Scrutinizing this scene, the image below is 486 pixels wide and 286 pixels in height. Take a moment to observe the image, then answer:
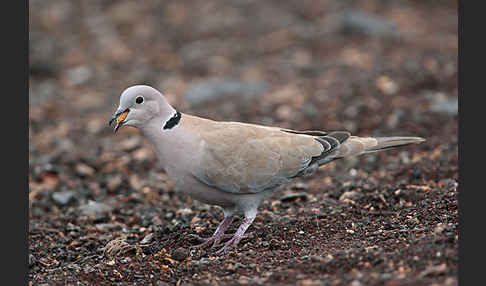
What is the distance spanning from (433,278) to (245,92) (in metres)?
6.14

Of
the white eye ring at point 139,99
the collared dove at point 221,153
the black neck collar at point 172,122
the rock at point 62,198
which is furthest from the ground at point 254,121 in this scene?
the white eye ring at point 139,99

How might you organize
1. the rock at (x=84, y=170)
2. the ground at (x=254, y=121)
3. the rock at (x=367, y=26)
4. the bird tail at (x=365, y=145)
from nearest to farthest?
the ground at (x=254, y=121), the bird tail at (x=365, y=145), the rock at (x=84, y=170), the rock at (x=367, y=26)

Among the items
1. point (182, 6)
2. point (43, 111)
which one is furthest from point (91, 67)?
point (182, 6)

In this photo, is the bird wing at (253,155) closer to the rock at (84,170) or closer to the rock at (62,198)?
the rock at (62,198)

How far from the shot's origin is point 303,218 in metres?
5.46

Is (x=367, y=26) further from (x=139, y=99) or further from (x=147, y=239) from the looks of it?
(x=139, y=99)

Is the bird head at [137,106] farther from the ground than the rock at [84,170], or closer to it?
farther from the ground

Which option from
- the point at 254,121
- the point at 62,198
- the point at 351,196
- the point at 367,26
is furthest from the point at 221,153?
the point at 367,26

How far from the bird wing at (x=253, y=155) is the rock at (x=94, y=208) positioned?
190cm

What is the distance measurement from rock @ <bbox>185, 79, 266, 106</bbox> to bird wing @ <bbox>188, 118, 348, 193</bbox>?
4.05m

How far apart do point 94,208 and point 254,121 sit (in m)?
2.62

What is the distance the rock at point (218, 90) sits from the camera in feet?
30.8

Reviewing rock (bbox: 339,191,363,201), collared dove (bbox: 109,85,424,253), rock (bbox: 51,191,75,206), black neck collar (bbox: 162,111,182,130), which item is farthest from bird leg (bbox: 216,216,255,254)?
rock (bbox: 51,191,75,206)

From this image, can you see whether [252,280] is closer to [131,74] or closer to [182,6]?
[131,74]
